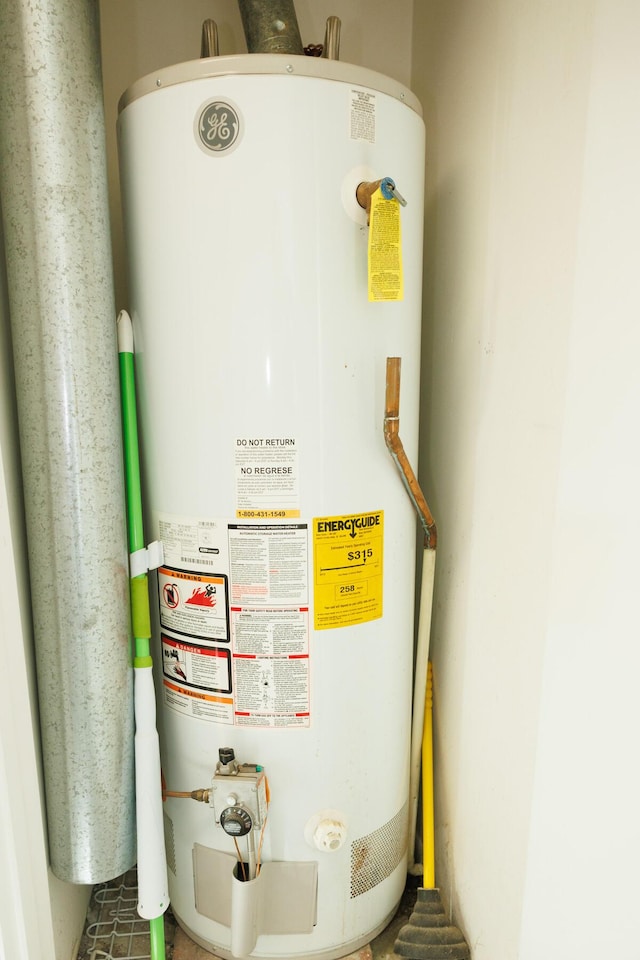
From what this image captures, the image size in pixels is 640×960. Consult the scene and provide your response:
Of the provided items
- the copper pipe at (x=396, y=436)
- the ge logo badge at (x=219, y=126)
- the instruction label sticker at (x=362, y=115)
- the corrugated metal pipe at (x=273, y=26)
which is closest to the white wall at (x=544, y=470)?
the copper pipe at (x=396, y=436)

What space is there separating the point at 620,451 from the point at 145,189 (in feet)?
2.65

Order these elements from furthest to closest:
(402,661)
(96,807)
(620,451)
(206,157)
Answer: (402,661), (96,807), (206,157), (620,451)

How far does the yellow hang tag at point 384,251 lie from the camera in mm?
862

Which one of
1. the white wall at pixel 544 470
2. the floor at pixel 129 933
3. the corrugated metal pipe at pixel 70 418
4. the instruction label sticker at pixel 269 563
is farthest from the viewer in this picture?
the floor at pixel 129 933

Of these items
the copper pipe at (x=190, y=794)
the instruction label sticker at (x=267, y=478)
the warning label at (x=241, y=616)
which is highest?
the instruction label sticker at (x=267, y=478)

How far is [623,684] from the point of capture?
0.73 metres

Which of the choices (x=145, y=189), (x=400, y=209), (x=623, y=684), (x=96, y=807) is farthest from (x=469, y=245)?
(x=96, y=807)

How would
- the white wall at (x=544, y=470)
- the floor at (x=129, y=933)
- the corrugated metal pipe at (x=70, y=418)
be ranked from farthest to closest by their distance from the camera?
the floor at (x=129, y=933) → the corrugated metal pipe at (x=70, y=418) → the white wall at (x=544, y=470)

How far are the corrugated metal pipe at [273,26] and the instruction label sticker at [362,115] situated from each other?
27 centimetres

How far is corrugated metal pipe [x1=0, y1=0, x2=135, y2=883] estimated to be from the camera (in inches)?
32.1

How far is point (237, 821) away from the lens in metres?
0.91

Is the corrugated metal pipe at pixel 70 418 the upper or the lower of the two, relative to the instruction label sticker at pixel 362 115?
lower

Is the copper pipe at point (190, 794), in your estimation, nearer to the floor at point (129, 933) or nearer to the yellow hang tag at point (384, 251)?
the floor at point (129, 933)

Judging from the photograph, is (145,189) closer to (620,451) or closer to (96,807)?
(620,451)
